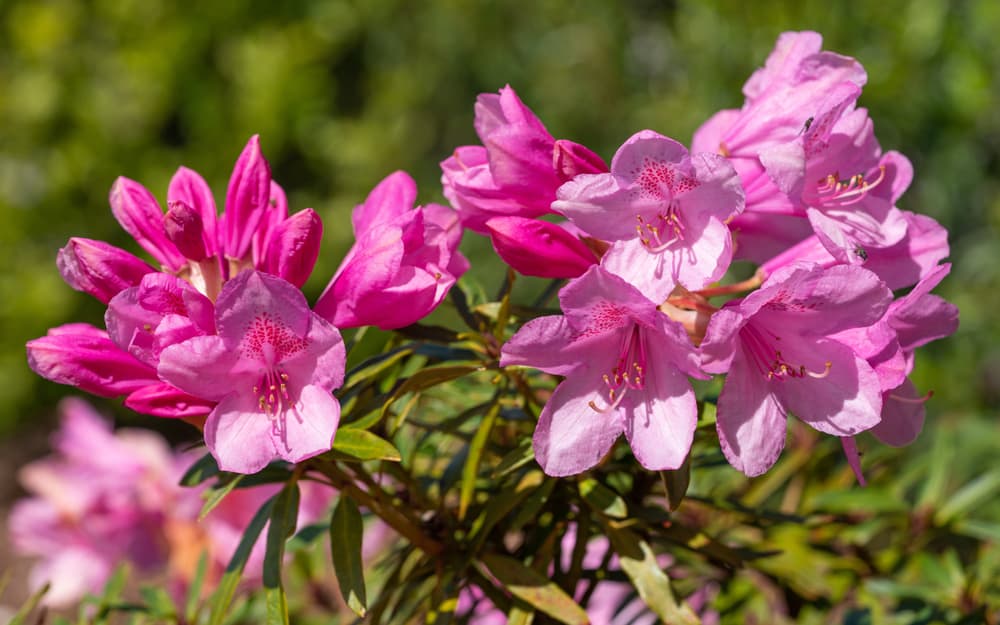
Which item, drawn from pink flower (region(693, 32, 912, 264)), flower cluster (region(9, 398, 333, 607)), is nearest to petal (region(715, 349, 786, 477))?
pink flower (region(693, 32, 912, 264))

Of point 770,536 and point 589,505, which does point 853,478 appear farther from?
point 589,505

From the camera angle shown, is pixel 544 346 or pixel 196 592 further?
pixel 196 592

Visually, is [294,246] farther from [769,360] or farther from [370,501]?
[769,360]

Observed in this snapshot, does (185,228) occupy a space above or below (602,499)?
above

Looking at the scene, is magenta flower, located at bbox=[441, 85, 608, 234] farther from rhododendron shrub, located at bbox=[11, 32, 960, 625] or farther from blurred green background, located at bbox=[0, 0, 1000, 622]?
blurred green background, located at bbox=[0, 0, 1000, 622]

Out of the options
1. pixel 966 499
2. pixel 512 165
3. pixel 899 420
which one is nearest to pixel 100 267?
pixel 512 165

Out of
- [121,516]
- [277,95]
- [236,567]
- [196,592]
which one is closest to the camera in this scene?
[236,567]

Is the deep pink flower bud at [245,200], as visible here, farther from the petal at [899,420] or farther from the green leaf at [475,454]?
the petal at [899,420]

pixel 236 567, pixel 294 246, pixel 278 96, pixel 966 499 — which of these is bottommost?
pixel 278 96
